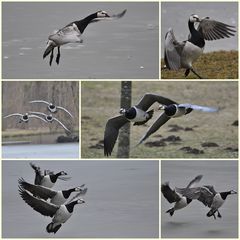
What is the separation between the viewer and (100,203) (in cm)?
1338

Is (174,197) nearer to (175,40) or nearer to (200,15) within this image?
(175,40)

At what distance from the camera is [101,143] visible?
13.3 meters

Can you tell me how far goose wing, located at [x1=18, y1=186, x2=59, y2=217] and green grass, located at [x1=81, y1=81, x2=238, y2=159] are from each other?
373mm

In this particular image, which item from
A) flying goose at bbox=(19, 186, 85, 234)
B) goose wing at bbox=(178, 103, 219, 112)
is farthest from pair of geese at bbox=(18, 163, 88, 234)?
goose wing at bbox=(178, 103, 219, 112)

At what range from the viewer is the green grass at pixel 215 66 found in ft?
43.8

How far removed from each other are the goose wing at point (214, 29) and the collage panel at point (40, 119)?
848 millimetres

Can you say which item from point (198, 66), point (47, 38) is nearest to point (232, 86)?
point (198, 66)

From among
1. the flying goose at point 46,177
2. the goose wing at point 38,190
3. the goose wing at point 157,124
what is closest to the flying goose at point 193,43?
the goose wing at point 157,124

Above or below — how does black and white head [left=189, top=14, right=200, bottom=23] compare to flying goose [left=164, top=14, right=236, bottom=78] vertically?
above

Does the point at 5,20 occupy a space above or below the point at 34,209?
above

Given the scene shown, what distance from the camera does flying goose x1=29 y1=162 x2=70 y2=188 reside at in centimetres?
1337

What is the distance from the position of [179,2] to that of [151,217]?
1334 mm

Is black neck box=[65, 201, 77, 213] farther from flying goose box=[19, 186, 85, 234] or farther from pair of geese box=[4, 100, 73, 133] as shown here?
pair of geese box=[4, 100, 73, 133]

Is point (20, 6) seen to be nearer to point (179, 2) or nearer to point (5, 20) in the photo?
point (5, 20)
